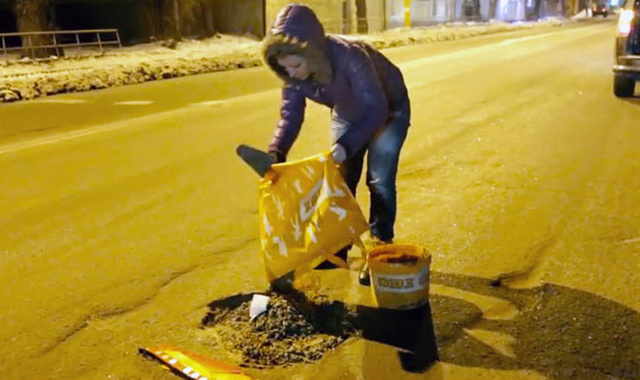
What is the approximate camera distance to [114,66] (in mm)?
17344

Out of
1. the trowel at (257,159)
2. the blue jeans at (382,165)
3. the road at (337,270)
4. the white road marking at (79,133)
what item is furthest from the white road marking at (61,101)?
the trowel at (257,159)

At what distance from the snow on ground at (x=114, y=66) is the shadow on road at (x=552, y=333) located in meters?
11.8

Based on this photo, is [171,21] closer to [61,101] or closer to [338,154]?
[61,101]

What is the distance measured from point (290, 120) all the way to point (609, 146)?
522 centimetres

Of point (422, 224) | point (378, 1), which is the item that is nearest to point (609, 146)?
point (422, 224)

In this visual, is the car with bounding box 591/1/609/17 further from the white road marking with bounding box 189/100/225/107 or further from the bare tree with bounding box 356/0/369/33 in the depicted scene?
the white road marking with bounding box 189/100/225/107

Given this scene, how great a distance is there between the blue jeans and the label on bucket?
2.22 feet

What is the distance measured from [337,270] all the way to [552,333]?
4.66 feet

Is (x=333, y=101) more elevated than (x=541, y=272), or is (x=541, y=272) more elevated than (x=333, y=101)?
(x=333, y=101)

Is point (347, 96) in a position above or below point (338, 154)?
above

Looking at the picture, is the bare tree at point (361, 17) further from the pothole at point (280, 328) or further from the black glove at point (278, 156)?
the pothole at point (280, 328)

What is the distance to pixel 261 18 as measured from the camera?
3003 centimetres

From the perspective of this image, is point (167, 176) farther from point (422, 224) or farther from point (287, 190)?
point (287, 190)

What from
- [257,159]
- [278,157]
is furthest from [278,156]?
[257,159]
